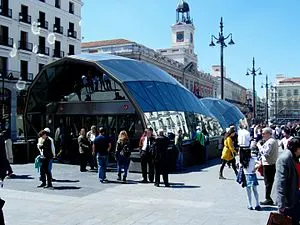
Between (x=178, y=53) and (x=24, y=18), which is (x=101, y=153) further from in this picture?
(x=178, y=53)

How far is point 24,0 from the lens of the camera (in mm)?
42812

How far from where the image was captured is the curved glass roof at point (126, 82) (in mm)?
16062

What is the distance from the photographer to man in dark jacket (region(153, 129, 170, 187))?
38.1ft

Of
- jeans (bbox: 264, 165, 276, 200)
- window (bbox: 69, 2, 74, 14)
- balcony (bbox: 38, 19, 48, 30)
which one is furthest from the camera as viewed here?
window (bbox: 69, 2, 74, 14)

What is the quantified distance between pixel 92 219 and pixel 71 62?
425 inches

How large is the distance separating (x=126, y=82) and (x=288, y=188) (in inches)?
437

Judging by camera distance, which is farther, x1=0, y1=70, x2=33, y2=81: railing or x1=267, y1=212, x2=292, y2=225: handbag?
x1=0, y1=70, x2=33, y2=81: railing

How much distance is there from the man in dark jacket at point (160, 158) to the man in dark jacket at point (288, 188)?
6.37m

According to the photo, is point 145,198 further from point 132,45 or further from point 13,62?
point 132,45

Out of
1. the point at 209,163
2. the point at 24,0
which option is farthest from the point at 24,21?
the point at 209,163

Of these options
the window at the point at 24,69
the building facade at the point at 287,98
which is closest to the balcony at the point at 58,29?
the window at the point at 24,69

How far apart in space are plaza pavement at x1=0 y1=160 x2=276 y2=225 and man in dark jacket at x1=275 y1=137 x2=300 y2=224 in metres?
2.24

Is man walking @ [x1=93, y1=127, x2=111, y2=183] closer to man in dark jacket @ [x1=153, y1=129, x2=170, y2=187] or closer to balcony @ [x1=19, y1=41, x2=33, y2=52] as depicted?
man in dark jacket @ [x1=153, y1=129, x2=170, y2=187]

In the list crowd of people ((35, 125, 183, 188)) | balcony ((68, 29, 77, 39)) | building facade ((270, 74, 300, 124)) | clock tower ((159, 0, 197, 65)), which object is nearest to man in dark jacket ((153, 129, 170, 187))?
crowd of people ((35, 125, 183, 188))
